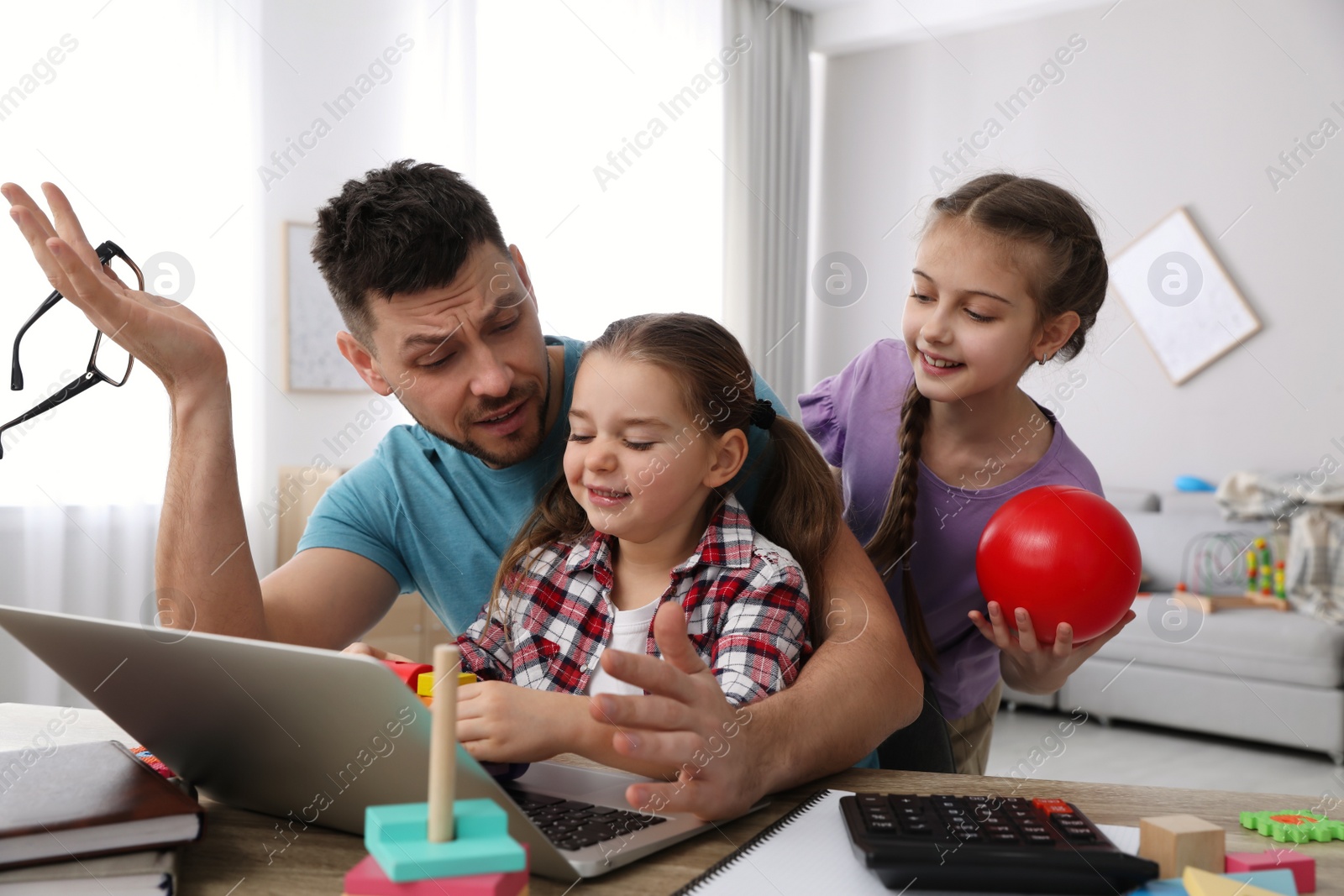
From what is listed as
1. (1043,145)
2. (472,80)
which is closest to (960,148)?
(1043,145)

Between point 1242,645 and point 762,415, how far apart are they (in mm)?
3272

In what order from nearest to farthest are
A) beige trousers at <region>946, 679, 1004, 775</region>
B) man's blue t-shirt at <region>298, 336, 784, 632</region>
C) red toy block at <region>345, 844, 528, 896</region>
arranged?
red toy block at <region>345, 844, 528, 896</region> < man's blue t-shirt at <region>298, 336, 784, 632</region> < beige trousers at <region>946, 679, 1004, 775</region>

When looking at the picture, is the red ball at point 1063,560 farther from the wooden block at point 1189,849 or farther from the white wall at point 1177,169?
the white wall at point 1177,169

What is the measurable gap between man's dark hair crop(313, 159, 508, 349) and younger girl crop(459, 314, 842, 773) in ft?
0.77

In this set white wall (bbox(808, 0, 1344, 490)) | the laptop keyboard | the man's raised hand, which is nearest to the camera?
the laptop keyboard

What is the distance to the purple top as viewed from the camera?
5.41 feet

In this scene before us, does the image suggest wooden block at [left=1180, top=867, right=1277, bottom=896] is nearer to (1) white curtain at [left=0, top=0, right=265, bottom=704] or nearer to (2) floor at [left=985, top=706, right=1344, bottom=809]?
(2) floor at [left=985, top=706, right=1344, bottom=809]

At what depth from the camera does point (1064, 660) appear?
151 centimetres

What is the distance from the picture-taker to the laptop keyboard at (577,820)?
29.5 inches

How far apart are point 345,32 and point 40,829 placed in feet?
12.5

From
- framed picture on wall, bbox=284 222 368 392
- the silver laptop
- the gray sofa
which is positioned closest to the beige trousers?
the silver laptop

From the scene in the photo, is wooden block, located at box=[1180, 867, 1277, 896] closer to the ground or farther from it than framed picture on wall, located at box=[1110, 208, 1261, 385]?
closer to the ground

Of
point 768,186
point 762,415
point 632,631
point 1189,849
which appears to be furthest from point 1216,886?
point 768,186

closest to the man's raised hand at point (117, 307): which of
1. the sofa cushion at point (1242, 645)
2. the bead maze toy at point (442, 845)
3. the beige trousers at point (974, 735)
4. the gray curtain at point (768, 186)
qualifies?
the bead maze toy at point (442, 845)
